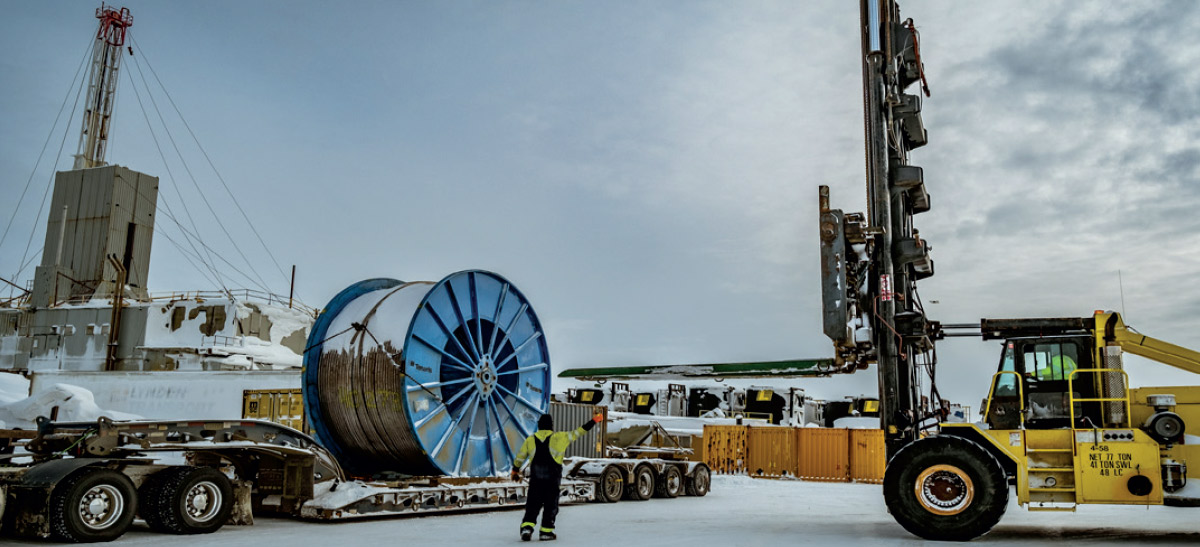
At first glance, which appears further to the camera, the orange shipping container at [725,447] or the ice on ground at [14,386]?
the ice on ground at [14,386]

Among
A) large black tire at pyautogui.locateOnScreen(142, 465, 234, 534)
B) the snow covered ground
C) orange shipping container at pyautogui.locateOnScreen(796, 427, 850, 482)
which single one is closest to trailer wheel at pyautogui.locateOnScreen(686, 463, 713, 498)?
the snow covered ground

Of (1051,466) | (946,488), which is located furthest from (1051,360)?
(946,488)

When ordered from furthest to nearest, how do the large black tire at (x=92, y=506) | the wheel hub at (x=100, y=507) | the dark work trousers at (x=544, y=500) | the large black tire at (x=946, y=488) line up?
1. the large black tire at (x=946, y=488)
2. the dark work trousers at (x=544, y=500)
3. the wheel hub at (x=100, y=507)
4. the large black tire at (x=92, y=506)

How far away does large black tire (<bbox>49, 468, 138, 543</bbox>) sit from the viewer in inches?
337

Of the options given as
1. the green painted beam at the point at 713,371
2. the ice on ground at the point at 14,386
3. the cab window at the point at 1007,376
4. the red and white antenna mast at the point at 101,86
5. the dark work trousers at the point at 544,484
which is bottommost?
the dark work trousers at the point at 544,484

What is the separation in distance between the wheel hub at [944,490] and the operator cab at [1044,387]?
81 cm

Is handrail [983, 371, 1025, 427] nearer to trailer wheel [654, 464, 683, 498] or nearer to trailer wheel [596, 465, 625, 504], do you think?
trailer wheel [596, 465, 625, 504]

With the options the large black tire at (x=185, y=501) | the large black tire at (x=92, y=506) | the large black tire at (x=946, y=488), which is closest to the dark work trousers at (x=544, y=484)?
the large black tire at (x=185, y=501)

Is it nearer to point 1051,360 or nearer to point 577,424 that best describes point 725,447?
point 577,424

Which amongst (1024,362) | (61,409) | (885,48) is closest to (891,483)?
(1024,362)

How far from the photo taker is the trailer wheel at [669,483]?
18016 millimetres

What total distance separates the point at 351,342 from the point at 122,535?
4.57 meters

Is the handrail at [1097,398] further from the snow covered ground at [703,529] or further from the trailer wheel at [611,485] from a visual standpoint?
the trailer wheel at [611,485]

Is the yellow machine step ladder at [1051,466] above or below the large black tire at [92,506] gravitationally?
above
